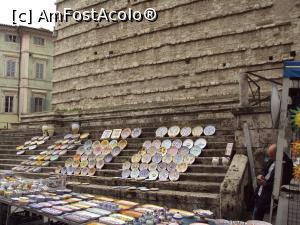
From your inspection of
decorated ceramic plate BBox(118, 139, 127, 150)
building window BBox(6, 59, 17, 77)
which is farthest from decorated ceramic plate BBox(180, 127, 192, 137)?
building window BBox(6, 59, 17, 77)

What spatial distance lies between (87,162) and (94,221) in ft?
21.0

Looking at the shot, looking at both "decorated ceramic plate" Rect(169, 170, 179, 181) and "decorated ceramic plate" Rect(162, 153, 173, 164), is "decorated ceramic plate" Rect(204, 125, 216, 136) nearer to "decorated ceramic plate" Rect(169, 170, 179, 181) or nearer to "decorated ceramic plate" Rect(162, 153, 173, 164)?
"decorated ceramic plate" Rect(162, 153, 173, 164)

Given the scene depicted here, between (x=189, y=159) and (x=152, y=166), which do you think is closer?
(x=189, y=159)

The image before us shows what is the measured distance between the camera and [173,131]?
10.8 meters

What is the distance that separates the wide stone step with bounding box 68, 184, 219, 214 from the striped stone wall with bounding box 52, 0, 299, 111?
555 centimetres

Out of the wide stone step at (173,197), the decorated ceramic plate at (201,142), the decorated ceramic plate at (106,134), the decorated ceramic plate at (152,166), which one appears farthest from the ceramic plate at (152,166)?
the decorated ceramic plate at (106,134)

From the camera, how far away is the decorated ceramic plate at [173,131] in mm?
10625

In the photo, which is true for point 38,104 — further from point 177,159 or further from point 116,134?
point 177,159

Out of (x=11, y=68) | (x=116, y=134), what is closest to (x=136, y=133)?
(x=116, y=134)

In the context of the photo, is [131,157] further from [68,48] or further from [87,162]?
[68,48]

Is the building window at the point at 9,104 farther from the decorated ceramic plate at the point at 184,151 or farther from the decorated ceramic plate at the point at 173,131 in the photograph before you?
the decorated ceramic plate at the point at 184,151

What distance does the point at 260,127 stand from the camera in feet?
25.2

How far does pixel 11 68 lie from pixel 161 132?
25.1 m

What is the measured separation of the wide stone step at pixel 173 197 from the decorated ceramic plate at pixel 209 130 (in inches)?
95.3
